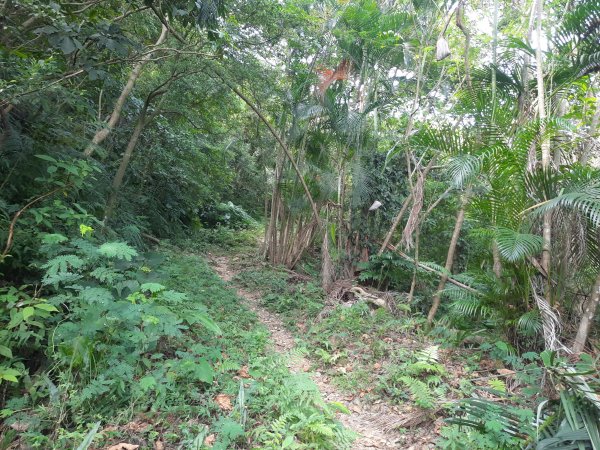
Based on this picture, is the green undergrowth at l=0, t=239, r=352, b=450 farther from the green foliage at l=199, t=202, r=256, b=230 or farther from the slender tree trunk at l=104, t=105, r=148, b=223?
the green foliage at l=199, t=202, r=256, b=230

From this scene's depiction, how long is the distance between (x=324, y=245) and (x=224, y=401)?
4677 millimetres

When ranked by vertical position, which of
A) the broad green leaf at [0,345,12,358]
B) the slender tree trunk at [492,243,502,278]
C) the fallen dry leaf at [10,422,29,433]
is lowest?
the fallen dry leaf at [10,422,29,433]

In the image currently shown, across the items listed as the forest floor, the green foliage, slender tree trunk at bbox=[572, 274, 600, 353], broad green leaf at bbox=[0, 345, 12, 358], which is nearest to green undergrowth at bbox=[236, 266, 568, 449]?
the forest floor

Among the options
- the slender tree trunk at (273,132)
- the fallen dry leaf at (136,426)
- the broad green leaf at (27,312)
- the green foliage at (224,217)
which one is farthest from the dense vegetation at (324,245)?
the green foliage at (224,217)

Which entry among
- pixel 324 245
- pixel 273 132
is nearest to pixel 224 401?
pixel 273 132

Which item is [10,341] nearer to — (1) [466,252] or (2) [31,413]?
(2) [31,413]

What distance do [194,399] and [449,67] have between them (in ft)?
24.0

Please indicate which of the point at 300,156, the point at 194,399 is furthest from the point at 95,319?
the point at 300,156

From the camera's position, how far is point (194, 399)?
309 cm

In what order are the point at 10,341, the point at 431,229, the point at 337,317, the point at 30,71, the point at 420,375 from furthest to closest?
the point at 431,229, the point at 337,317, the point at 420,375, the point at 30,71, the point at 10,341

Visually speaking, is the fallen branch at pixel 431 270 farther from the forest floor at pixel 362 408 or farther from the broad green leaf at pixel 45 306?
the broad green leaf at pixel 45 306

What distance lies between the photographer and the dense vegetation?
2908 mm

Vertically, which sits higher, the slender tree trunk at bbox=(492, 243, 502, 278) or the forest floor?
the slender tree trunk at bbox=(492, 243, 502, 278)

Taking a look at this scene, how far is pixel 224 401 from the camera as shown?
316cm
